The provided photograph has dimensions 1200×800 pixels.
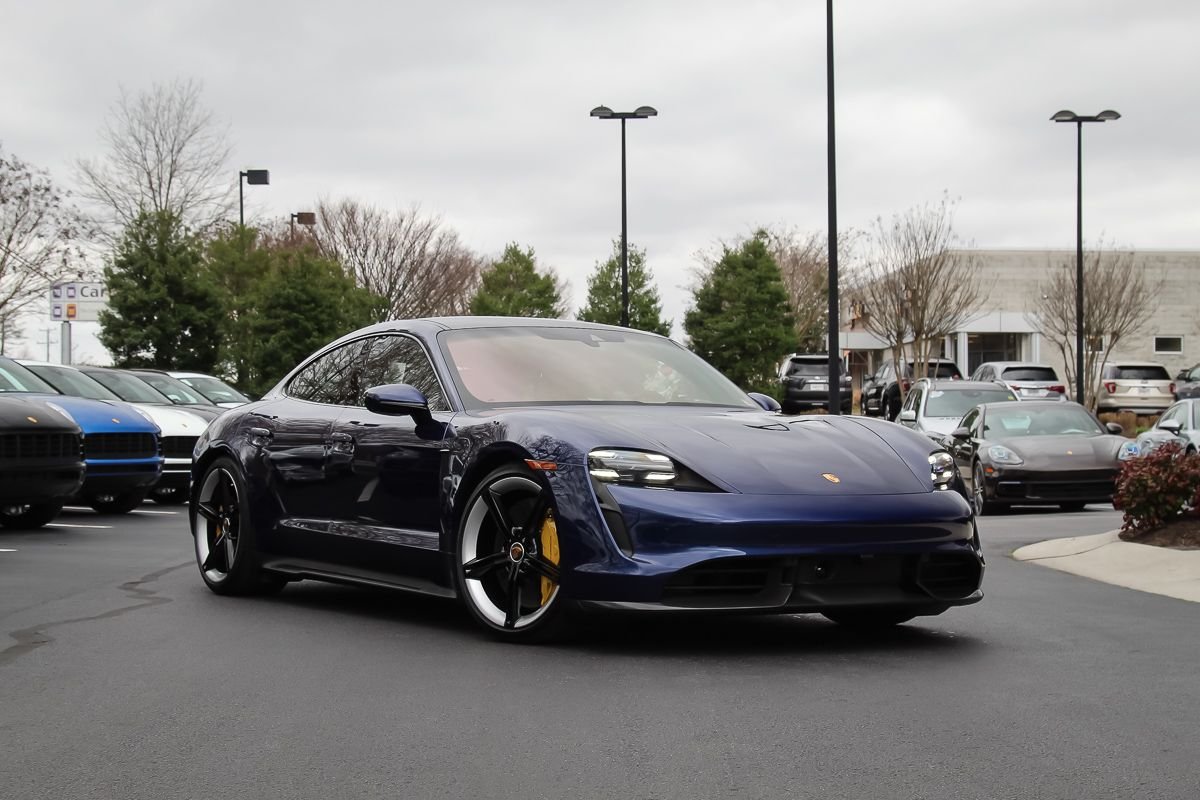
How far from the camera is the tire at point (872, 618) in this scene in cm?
677

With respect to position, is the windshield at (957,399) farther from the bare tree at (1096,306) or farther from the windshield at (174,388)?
the bare tree at (1096,306)

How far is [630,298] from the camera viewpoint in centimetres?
5975

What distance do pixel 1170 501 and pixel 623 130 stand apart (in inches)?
1038

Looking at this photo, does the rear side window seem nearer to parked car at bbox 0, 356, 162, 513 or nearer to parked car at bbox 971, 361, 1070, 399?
parked car at bbox 971, 361, 1070, 399

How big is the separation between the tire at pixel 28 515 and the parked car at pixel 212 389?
6.35m

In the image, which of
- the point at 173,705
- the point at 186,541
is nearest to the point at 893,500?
the point at 173,705

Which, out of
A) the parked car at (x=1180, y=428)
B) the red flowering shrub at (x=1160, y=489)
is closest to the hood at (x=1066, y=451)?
the parked car at (x=1180, y=428)

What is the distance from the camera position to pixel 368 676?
580cm

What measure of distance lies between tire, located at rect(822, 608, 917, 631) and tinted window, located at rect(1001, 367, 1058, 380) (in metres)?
33.1

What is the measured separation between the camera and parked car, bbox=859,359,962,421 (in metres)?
44.4

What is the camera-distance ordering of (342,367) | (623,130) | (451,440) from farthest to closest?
(623,130), (342,367), (451,440)

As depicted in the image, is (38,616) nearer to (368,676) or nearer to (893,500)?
(368,676)

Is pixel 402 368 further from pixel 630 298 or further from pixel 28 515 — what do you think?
pixel 630 298

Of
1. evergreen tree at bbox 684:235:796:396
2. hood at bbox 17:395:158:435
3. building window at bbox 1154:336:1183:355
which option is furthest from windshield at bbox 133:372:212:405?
building window at bbox 1154:336:1183:355
